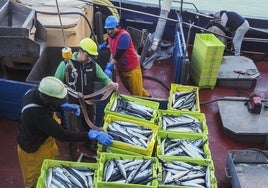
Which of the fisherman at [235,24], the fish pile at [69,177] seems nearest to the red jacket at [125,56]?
the fish pile at [69,177]

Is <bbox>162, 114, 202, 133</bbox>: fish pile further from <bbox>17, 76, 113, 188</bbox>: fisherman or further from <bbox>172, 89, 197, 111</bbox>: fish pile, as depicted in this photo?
<bbox>17, 76, 113, 188</bbox>: fisherman

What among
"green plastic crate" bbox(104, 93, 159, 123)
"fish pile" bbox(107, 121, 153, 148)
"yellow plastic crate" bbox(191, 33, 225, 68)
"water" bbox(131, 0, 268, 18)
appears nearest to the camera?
"fish pile" bbox(107, 121, 153, 148)

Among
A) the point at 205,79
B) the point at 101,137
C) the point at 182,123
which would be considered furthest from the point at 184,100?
the point at 205,79

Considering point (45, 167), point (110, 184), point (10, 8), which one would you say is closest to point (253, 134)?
point (110, 184)

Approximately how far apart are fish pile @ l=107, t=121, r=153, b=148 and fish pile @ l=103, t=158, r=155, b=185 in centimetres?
28

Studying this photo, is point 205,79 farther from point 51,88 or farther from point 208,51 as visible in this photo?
point 51,88

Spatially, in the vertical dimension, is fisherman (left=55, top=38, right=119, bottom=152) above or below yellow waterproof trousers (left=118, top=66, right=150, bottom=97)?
above

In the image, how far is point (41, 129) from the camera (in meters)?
3.74

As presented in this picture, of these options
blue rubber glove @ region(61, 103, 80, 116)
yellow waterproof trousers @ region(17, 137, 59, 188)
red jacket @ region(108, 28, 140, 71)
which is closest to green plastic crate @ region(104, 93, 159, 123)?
blue rubber glove @ region(61, 103, 80, 116)

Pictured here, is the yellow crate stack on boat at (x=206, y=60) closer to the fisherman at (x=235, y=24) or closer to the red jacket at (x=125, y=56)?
the fisherman at (x=235, y=24)

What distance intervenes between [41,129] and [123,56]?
8.15ft

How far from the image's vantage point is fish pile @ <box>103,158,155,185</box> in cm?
357

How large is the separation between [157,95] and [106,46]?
Result: 1.52m

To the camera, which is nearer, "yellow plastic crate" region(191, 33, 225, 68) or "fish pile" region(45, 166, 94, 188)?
"fish pile" region(45, 166, 94, 188)
